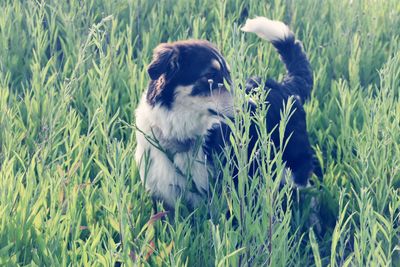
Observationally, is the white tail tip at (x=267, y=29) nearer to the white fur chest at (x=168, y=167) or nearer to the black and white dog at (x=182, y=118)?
the black and white dog at (x=182, y=118)

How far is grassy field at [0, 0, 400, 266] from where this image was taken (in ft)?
7.67

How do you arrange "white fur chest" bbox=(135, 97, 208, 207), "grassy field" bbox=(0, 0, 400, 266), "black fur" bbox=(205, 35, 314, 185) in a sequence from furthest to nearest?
"black fur" bbox=(205, 35, 314, 185) < "white fur chest" bbox=(135, 97, 208, 207) < "grassy field" bbox=(0, 0, 400, 266)

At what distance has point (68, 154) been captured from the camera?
296cm

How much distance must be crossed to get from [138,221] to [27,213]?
0.43 m

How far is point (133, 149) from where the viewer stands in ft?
11.1

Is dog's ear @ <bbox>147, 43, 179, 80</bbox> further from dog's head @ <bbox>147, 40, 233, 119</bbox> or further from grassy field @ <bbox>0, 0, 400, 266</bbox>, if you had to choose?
grassy field @ <bbox>0, 0, 400, 266</bbox>

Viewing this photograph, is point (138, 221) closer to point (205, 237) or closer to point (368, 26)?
point (205, 237)

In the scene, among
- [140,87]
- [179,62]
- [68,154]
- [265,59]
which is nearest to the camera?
[68,154]

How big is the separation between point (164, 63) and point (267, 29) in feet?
2.35

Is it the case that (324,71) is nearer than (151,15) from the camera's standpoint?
Yes

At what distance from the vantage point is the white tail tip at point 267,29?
347 centimetres

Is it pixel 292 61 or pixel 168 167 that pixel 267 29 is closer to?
pixel 292 61

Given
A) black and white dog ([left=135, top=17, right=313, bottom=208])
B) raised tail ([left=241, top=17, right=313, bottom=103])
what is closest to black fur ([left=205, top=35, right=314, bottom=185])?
raised tail ([left=241, top=17, right=313, bottom=103])

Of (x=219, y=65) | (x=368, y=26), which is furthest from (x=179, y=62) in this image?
(x=368, y=26)
